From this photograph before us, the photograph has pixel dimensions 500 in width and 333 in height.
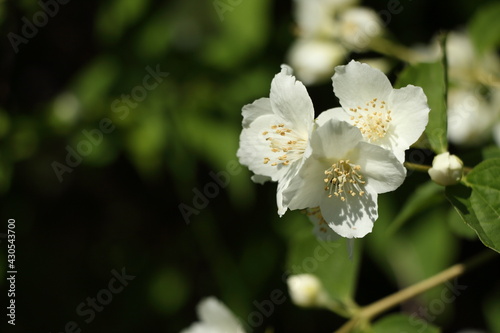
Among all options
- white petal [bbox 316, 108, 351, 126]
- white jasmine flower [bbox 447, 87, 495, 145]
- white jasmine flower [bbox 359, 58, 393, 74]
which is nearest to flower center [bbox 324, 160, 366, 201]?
white petal [bbox 316, 108, 351, 126]

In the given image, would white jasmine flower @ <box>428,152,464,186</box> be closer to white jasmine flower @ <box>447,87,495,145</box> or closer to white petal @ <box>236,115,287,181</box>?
white petal @ <box>236,115,287,181</box>

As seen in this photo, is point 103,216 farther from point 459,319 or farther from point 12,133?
point 459,319

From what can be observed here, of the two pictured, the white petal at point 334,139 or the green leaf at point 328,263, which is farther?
the green leaf at point 328,263

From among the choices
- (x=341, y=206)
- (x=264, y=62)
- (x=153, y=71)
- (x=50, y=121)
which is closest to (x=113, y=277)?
(x=50, y=121)

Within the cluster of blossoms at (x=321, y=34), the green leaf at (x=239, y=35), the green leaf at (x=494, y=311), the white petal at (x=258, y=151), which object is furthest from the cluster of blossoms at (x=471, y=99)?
the white petal at (x=258, y=151)

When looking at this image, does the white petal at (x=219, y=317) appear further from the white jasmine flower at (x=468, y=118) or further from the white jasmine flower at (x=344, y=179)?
the white jasmine flower at (x=468, y=118)

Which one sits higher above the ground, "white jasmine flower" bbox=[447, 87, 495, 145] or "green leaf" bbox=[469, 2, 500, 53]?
"green leaf" bbox=[469, 2, 500, 53]

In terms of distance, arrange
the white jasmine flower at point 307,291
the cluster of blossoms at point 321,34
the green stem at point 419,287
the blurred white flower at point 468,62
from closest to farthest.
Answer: the green stem at point 419,287 → the white jasmine flower at point 307,291 → the blurred white flower at point 468,62 → the cluster of blossoms at point 321,34
